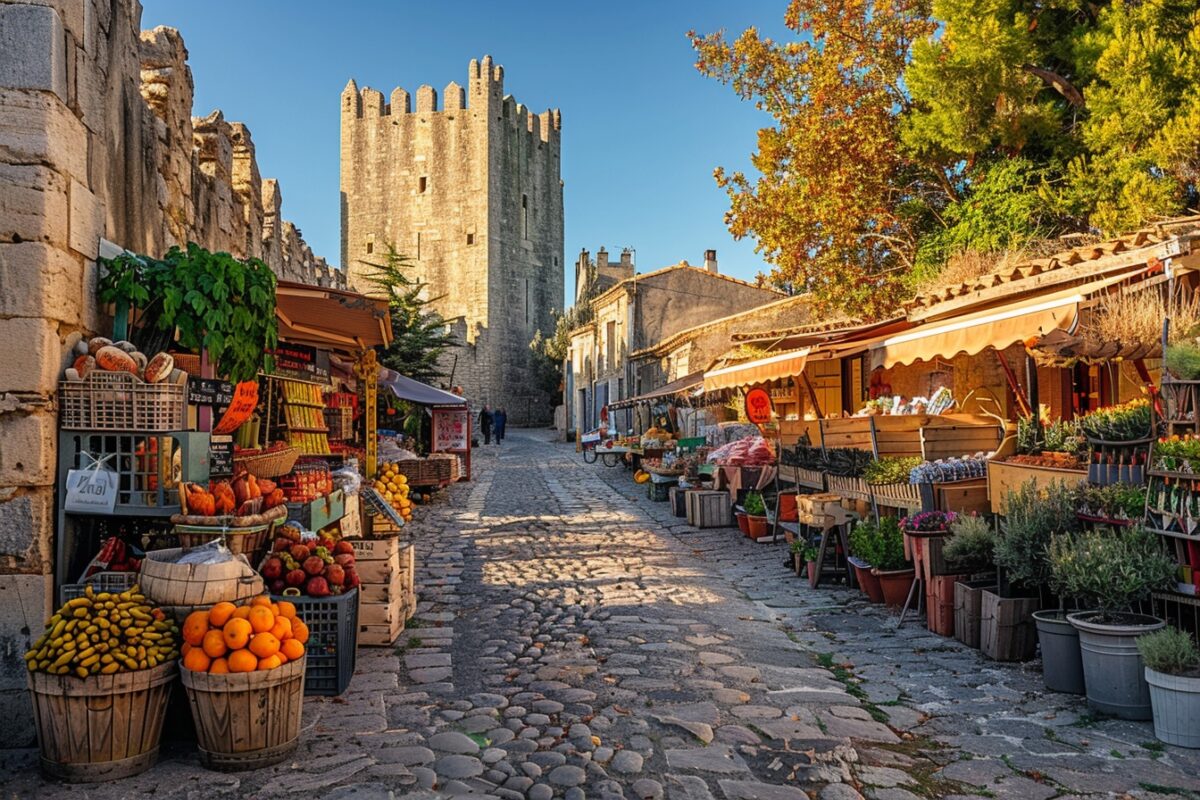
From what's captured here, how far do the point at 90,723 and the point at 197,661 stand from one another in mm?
446

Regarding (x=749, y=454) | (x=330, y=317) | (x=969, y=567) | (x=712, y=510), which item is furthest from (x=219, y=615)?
(x=749, y=454)

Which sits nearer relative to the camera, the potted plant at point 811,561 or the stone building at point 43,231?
the stone building at point 43,231

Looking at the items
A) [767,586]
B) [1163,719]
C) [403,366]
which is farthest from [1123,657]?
[403,366]

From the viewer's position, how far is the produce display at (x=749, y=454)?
11742 mm

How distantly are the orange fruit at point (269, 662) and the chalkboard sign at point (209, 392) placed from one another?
5.42 ft

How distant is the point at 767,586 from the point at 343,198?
151ft

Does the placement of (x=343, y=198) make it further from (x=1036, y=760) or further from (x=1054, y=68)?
(x=1036, y=760)

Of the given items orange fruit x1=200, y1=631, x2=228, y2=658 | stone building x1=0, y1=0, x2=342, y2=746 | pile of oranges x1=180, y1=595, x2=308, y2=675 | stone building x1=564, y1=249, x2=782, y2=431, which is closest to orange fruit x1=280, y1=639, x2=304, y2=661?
pile of oranges x1=180, y1=595, x2=308, y2=675

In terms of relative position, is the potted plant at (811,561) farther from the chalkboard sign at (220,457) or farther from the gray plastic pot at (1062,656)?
the chalkboard sign at (220,457)

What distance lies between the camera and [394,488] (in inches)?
444

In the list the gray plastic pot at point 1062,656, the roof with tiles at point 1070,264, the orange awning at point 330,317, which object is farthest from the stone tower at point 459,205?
the gray plastic pot at point 1062,656

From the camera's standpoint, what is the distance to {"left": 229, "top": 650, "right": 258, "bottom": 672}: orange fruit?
3541 mm

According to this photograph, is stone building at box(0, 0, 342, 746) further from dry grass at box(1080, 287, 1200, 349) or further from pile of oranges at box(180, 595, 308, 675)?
dry grass at box(1080, 287, 1200, 349)

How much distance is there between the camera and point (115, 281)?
4629mm
